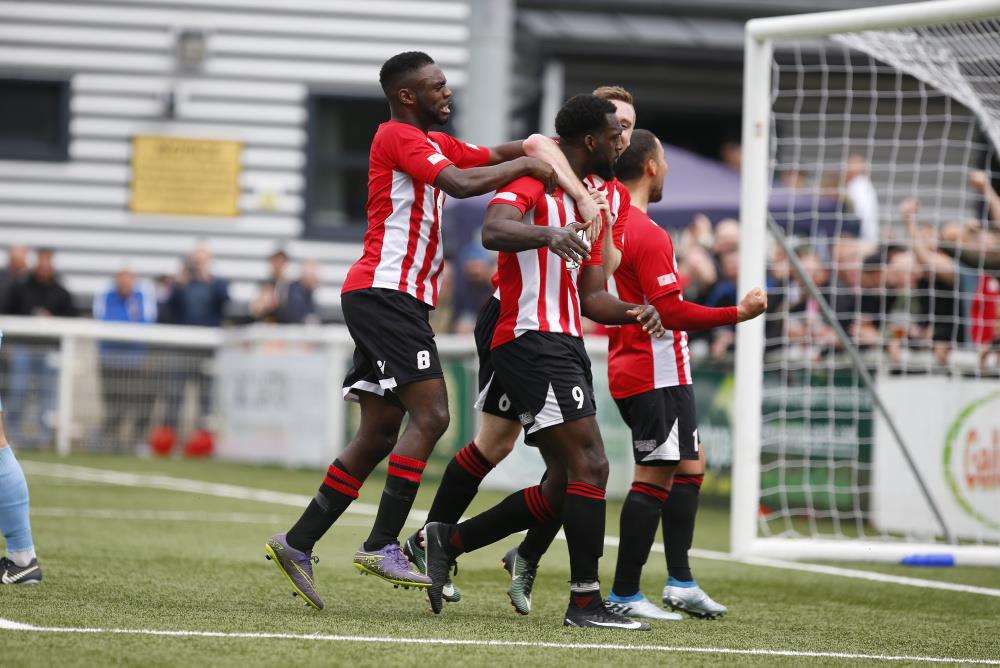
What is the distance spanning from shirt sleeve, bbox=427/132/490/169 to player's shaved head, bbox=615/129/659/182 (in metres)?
0.65

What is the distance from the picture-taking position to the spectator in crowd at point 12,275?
17469 mm

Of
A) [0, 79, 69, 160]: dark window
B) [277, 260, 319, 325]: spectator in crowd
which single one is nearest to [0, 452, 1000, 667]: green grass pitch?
[277, 260, 319, 325]: spectator in crowd

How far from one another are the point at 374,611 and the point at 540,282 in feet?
5.00

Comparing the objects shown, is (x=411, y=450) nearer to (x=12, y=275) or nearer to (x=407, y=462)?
(x=407, y=462)

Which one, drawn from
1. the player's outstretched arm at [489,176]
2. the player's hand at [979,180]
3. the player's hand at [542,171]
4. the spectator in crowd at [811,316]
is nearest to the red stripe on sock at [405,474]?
the player's outstretched arm at [489,176]

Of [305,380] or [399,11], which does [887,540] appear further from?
[399,11]

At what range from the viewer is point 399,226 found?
250 inches

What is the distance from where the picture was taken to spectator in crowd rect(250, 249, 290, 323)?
1734 cm

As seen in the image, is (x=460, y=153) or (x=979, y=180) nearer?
(x=460, y=153)

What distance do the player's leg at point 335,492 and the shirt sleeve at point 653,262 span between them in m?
1.14

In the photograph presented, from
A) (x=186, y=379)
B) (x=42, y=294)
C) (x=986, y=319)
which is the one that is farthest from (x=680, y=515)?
(x=42, y=294)

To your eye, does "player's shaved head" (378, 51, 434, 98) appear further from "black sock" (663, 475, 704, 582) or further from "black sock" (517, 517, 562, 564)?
"black sock" (663, 475, 704, 582)

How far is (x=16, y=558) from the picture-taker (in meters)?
6.76

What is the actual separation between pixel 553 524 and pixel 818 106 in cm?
1048
